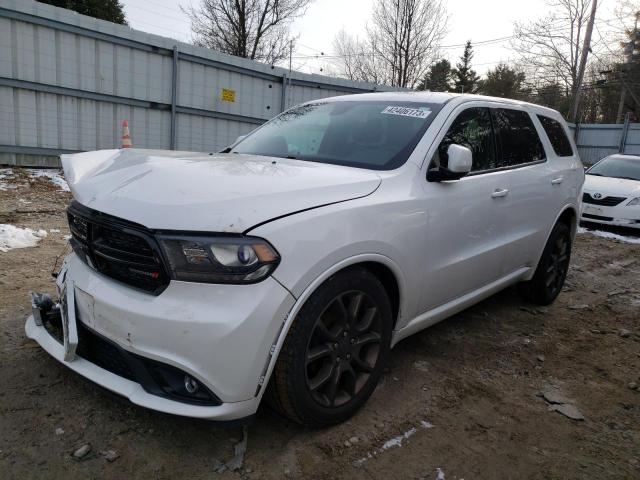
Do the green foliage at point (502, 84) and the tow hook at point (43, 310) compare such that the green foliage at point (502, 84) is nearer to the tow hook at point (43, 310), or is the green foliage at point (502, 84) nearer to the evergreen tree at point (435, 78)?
Result: the evergreen tree at point (435, 78)

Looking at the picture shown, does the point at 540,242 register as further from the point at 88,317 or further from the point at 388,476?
the point at 88,317

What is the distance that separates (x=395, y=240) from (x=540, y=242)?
213 centimetres

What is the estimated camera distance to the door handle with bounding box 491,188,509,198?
10.8 ft

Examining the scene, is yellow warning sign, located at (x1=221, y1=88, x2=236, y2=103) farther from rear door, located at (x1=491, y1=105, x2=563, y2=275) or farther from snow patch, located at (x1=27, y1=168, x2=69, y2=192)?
rear door, located at (x1=491, y1=105, x2=563, y2=275)

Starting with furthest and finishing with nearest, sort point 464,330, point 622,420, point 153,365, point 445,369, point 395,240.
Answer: point 464,330 → point 445,369 → point 622,420 → point 395,240 → point 153,365

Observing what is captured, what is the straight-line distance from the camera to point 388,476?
2129 mm

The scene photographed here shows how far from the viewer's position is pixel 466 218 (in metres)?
3.00

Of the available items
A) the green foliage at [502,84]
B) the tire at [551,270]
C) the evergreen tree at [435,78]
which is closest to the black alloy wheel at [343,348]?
the tire at [551,270]

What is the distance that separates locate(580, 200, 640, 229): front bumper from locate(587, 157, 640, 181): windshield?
47.3 inches

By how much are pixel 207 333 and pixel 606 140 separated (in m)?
23.7

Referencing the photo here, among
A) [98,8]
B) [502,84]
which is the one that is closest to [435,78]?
[502,84]

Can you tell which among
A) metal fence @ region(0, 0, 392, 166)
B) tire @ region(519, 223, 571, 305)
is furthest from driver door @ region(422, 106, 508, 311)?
metal fence @ region(0, 0, 392, 166)

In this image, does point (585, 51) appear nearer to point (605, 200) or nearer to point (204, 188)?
point (605, 200)

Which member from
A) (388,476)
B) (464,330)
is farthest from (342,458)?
(464,330)
